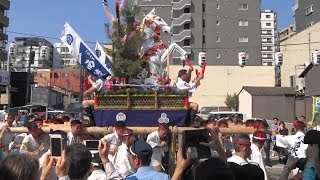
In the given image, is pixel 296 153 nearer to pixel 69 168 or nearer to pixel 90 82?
pixel 90 82

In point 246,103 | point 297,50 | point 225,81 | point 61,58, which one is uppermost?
point 61,58

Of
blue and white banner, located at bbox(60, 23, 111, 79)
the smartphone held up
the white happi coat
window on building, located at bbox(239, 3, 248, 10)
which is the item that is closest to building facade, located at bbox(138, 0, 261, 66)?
window on building, located at bbox(239, 3, 248, 10)

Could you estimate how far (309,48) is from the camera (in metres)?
49.1

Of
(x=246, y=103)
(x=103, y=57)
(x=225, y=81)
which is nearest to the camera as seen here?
(x=103, y=57)

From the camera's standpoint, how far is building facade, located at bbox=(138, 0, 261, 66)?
6556cm

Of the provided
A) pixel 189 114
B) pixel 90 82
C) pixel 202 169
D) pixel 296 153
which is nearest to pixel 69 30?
pixel 90 82

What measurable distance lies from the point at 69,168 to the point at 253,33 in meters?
64.2

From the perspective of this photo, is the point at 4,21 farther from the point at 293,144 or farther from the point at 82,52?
the point at 293,144

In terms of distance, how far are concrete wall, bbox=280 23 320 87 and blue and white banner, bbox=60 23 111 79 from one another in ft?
130

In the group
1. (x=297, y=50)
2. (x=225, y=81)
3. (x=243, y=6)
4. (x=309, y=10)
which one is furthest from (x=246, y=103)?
(x=243, y=6)

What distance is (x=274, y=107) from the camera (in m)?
41.4

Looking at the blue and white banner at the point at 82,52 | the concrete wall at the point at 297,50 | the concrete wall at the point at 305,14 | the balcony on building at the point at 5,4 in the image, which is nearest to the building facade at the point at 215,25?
the concrete wall at the point at 305,14

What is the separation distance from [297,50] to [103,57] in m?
43.6

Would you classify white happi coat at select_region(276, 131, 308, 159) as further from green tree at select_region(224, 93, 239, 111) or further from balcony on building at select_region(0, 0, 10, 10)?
balcony on building at select_region(0, 0, 10, 10)
